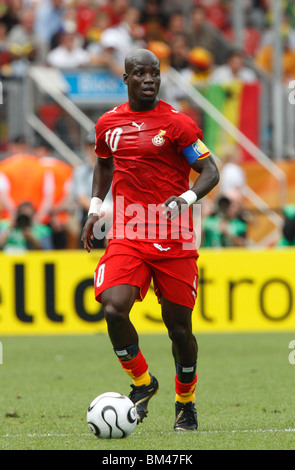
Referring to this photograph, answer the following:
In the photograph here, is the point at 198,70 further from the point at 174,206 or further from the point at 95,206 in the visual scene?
the point at 174,206

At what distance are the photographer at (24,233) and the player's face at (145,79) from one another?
7.67 m

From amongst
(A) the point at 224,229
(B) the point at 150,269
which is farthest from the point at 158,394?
(A) the point at 224,229

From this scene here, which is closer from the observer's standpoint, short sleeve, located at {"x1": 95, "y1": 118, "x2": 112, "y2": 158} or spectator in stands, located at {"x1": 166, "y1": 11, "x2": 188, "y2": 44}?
short sleeve, located at {"x1": 95, "y1": 118, "x2": 112, "y2": 158}

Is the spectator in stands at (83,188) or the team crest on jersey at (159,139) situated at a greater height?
the team crest on jersey at (159,139)

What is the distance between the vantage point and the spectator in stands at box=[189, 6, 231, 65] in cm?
1898

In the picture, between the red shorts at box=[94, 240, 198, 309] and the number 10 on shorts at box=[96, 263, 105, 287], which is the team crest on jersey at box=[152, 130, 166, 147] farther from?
the number 10 on shorts at box=[96, 263, 105, 287]

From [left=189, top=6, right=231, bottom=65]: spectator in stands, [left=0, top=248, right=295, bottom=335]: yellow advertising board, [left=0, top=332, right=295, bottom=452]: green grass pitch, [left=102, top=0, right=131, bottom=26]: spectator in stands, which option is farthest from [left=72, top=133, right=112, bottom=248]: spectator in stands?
[left=189, top=6, right=231, bottom=65]: spectator in stands

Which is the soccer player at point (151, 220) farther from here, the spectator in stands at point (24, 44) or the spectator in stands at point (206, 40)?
the spectator in stands at point (206, 40)

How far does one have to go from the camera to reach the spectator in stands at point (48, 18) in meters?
18.2

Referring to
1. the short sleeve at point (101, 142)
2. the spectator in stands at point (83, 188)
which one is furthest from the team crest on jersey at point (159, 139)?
the spectator in stands at point (83, 188)

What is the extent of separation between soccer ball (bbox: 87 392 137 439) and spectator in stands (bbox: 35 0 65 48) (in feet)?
42.4

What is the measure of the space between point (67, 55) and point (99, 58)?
0.72 metres

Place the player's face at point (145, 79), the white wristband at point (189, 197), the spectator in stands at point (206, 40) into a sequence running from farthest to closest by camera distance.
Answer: the spectator in stands at point (206, 40) → the player's face at point (145, 79) → the white wristband at point (189, 197)

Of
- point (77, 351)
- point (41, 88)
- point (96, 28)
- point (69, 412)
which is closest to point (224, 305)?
point (77, 351)
